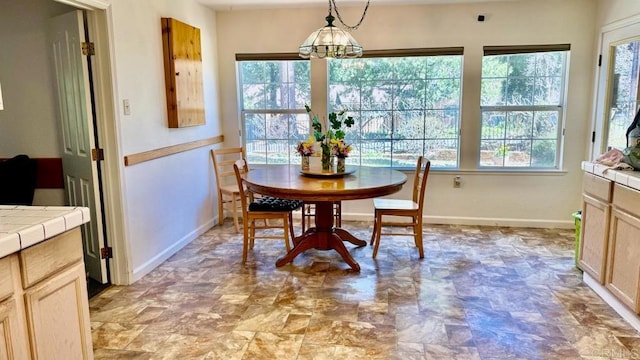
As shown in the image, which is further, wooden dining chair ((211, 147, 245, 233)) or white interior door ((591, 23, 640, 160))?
wooden dining chair ((211, 147, 245, 233))

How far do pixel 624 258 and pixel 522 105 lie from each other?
2.24 meters

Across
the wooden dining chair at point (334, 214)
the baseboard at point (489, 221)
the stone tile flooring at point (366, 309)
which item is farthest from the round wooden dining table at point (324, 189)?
the baseboard at point (489, 221)

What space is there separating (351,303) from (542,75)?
3.18m

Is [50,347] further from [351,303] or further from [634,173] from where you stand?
[634,173]

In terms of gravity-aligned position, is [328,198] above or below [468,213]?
above

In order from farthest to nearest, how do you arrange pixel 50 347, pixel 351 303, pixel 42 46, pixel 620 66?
pixel 620 66, pixel 42 46, pixel 351 303, pixel 50 347

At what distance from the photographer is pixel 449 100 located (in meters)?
4.61

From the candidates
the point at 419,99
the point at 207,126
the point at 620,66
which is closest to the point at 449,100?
the point at 419,99

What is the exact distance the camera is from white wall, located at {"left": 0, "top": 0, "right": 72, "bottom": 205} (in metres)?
3.17

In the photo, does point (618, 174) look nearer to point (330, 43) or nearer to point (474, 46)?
point (330, 43)

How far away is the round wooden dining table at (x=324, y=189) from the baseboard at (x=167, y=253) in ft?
3.15

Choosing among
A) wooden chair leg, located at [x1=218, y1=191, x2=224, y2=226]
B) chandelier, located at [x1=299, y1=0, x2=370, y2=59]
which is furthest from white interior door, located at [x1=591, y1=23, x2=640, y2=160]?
wooden chair leg, located at [x1=218, y1=191, x2=224, y2=226]

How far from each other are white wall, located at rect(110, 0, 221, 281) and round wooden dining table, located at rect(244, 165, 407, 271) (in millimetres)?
752

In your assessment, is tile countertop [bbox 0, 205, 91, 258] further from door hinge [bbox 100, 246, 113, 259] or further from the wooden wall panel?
the wooden wall panel
